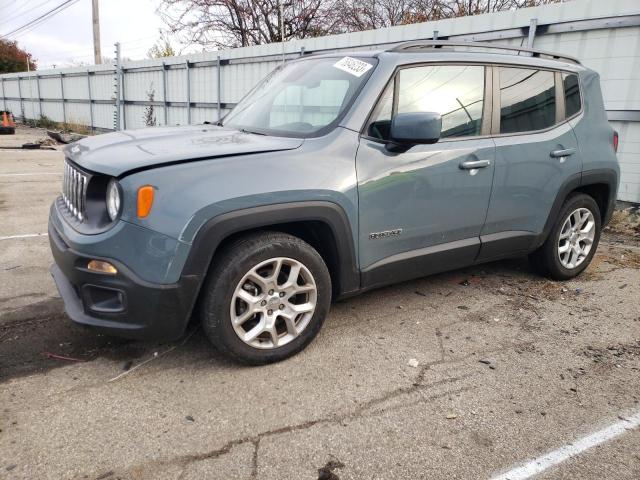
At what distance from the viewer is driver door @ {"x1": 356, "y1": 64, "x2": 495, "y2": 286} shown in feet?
10.0

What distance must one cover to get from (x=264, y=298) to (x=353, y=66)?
168 centimetres

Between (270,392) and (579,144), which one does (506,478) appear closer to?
(270,392)

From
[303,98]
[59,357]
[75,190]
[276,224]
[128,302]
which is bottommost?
[59,357]

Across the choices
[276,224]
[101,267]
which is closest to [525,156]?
[276,224]

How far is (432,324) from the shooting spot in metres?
3.53

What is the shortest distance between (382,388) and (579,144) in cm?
283

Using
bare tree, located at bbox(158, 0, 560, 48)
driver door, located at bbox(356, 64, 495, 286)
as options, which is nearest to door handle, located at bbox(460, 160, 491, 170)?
driver door, located at bbox(356, 64, 495, 286)

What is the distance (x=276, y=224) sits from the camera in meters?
2.83

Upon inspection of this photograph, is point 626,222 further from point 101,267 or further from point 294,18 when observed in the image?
point 294,18

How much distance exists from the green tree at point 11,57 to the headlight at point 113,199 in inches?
2157

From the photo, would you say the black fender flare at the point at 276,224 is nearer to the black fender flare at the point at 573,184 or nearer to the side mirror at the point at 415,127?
the side mirror at the point at 415,127

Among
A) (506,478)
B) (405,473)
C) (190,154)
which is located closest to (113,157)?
(190,154)

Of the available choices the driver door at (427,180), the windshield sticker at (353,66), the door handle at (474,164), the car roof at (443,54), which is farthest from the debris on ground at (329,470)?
the car roof at (443,54)

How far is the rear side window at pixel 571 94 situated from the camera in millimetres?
4137
